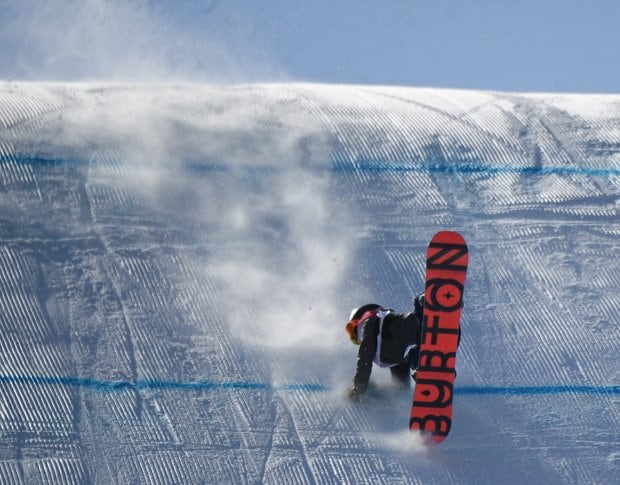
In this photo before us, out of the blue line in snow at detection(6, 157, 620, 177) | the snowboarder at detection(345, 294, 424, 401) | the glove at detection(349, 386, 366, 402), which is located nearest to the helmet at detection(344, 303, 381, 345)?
the snowboarder at detection(345, 294, 424, 401)

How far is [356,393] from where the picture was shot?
13.0 feet

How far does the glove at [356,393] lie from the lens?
394 centimetres

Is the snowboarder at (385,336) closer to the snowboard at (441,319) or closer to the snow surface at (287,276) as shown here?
the snowboard at (441,319)

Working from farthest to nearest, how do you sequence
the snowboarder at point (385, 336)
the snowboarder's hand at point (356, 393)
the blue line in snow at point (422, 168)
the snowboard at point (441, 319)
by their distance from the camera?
the blue line in snow at point (422, 168) < the snowboarder's hand at point (356, 393) < the snowboarder at point (385, 336) < the snowboard at point (441, 319)

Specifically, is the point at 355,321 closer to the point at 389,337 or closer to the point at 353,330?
the point at 353,330

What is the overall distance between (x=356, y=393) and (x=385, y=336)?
0.27 m

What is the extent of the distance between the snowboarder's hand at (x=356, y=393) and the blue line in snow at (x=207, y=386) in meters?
0.12

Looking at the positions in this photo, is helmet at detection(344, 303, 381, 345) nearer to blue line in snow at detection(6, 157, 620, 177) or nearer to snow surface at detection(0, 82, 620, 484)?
snow surface at detection(0, 82, 620, 484)

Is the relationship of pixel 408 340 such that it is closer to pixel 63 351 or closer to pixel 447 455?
pixel 447 455

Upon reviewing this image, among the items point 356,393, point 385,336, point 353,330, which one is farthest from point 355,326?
point 356,393

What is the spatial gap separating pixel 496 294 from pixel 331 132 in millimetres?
1243

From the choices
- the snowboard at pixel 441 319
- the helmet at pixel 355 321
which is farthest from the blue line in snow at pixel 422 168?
the snowboard at pixel 441 319

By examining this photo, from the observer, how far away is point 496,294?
4492 millimetres

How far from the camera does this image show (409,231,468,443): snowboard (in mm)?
3697
